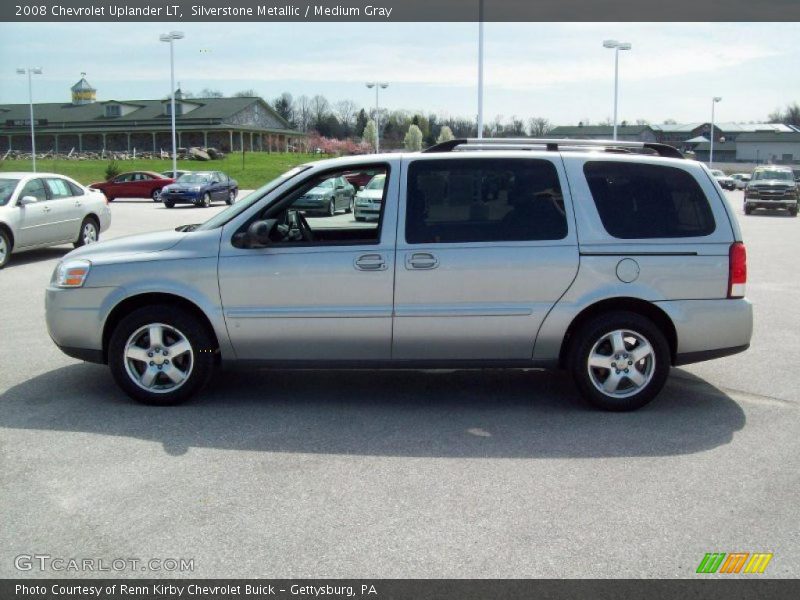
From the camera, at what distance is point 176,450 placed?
542 centimetres

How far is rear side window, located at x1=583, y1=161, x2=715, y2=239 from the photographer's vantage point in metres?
6.30

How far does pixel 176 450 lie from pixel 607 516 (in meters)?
2.69

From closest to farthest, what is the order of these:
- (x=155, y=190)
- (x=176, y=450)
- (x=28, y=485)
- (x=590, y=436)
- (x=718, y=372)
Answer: (x=28, y=485) < (x=176, y=450) < (x=590, y=436) < (x=718, y=372) < (x=155, y=190)

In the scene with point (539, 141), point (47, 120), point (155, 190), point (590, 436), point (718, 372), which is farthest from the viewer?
point (47, 120)

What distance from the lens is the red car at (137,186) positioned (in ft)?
141

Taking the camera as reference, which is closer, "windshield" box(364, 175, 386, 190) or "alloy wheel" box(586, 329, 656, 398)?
"alloy wheel" box(586, 329, 656, 398)

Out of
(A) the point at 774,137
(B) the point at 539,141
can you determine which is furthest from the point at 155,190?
(A) the point at 774,137

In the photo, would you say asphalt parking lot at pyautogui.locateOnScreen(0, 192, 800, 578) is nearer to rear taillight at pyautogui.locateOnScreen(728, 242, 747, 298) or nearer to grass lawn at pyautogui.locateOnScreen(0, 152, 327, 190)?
rear taillight at pyautogui.locateOnScreen(728, 242, 747, 298)

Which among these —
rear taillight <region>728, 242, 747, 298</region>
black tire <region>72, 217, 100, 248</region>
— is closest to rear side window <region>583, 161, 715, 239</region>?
rear taillight <region>728, 242, 747, 298</region>

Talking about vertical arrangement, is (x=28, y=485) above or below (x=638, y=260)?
below

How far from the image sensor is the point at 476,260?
6172 millimetres

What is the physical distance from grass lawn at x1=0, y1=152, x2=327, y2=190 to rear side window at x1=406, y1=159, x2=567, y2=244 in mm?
49888

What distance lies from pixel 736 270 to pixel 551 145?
5.50ft

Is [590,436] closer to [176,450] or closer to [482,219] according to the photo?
[482,219]
